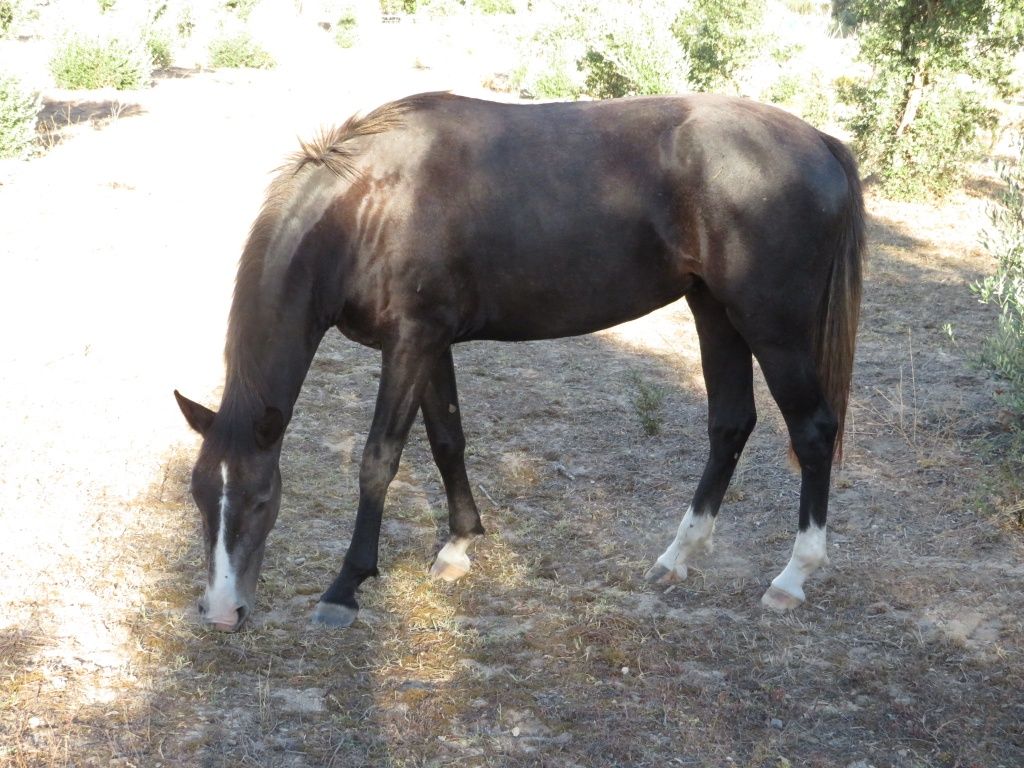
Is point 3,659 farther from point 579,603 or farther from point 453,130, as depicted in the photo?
point 453,130

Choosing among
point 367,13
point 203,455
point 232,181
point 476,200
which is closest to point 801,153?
point 476,200

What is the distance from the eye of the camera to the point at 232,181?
10797 millimetres

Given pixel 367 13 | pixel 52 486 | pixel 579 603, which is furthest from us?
pixel 367 13

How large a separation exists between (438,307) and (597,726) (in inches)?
64.0

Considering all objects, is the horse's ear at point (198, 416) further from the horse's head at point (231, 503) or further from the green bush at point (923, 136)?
the green bush at point (923, 136)

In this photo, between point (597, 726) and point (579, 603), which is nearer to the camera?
point (597, 726)

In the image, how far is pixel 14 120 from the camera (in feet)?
35.1

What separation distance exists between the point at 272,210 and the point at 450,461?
1.34 m

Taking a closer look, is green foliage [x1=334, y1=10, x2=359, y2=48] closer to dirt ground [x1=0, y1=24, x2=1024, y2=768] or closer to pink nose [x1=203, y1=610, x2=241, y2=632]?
dirt ground [x1=0, y1=24, x2=1024, y2=768]

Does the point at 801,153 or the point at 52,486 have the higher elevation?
the point at 801,153

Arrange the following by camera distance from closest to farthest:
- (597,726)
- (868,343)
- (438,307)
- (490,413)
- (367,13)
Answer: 1. (597,726)
2. (438,307)
3. (490,413)
4. (868,343)
5. (367,13)

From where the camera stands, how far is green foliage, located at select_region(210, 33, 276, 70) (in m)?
22.4

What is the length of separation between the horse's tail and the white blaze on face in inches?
95.8

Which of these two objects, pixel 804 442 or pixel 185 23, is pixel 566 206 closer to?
pixel 804 442
